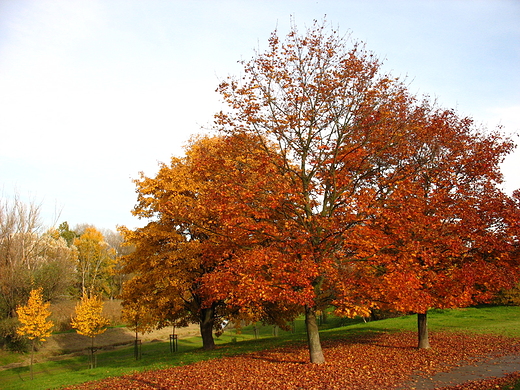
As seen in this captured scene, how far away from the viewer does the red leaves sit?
11.3 meters

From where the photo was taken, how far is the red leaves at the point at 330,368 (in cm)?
1133

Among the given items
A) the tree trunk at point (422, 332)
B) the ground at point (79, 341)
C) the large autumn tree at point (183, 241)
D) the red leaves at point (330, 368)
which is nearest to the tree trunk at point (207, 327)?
the large autumn tree at point (183, 241)

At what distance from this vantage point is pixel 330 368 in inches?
498

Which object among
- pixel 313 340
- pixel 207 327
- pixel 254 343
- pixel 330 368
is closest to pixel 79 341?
pixel 207 327

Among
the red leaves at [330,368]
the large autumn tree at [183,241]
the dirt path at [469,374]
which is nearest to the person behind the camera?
the dirt path at [469,374]

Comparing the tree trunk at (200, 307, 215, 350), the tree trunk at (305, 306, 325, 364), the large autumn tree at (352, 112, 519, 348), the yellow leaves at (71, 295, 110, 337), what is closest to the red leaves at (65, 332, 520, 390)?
the tree trunk at (305, 306, 325, 364)

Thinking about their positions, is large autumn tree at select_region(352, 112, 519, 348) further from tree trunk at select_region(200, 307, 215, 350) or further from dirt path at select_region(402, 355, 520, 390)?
tree trunk at select_region(200, 307, 215, 350)

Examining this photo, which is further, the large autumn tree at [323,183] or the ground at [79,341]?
the ground at [79,341]

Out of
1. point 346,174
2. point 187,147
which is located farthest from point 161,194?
point 346,174

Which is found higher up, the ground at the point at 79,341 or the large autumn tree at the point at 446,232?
the large autumn tree at the point at 446,232

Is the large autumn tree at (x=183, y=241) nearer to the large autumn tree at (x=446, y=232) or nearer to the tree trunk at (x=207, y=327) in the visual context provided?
the tree trunk at (x=207, y=327)

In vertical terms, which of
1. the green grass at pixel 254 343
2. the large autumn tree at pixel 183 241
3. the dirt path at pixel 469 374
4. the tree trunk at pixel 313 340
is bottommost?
the green grass at pixel 254 343

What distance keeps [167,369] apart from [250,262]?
5.85 meters

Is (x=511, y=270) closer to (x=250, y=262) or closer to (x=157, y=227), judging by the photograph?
(x=250, y=262)
